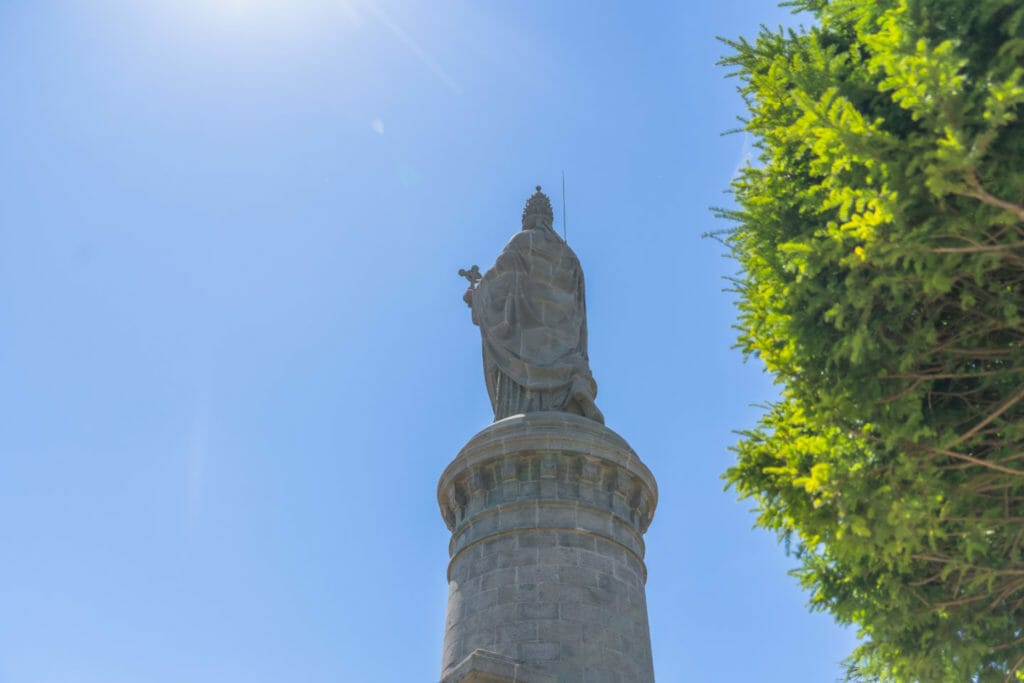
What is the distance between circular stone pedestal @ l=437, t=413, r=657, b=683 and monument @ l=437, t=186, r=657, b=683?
0.02 meters

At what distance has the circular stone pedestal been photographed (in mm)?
13109

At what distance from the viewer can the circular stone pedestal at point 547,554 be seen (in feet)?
43.0

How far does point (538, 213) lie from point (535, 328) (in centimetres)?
308

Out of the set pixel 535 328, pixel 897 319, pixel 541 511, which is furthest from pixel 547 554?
pixel 897 319

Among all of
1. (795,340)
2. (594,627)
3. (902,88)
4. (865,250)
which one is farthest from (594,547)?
(902,88)

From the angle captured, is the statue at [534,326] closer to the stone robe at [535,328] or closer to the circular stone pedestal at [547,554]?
the stone robe at [535,328]

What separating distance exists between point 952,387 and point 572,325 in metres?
9.10

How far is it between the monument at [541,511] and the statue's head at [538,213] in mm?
962

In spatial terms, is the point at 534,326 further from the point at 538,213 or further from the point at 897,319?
the point at 897,319

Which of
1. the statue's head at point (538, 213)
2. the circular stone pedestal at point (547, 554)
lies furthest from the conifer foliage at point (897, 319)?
the statue's head at point (538, 213)

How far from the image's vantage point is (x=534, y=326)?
55.5ft

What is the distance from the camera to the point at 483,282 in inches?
701

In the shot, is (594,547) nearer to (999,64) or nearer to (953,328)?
(953,328)

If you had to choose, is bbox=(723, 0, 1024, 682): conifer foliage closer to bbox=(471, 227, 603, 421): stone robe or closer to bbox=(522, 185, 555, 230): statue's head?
bbox=(471, 227, 603, 421): stone robe
